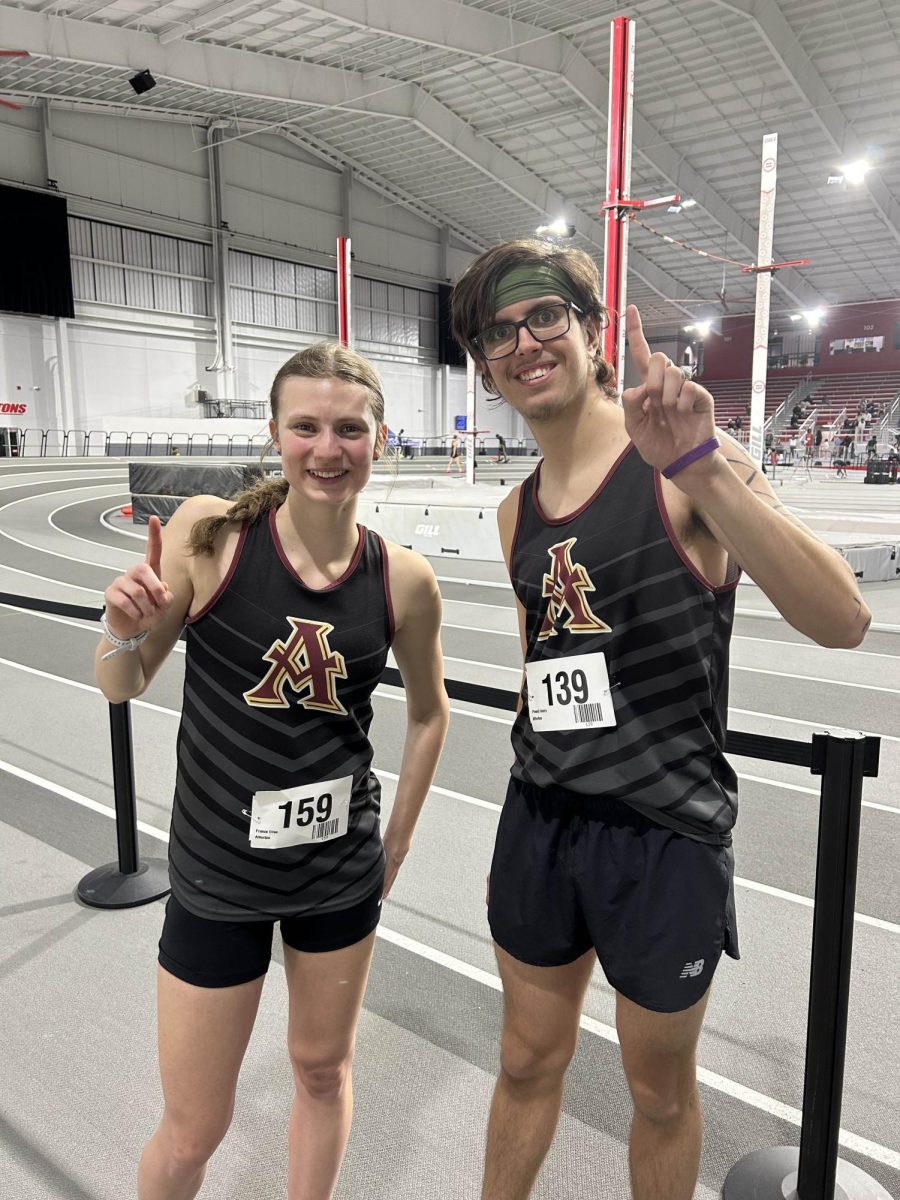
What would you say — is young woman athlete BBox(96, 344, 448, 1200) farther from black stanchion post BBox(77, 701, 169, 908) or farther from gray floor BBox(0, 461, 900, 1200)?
black stanchion post BBox(77, 701, 169, 908)

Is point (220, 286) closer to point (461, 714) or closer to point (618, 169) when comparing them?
point (618, 169)

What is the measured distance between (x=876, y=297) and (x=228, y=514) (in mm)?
46709

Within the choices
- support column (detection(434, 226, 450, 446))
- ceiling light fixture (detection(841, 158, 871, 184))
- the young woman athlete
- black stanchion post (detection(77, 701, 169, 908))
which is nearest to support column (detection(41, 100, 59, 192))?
support column (detection(434, 226, 450, 446))

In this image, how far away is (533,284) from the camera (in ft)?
5.13

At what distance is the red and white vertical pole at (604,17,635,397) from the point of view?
26.5 ft

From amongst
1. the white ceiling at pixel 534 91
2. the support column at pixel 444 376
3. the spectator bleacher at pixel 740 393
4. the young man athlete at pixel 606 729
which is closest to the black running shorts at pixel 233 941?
the young man athlete at pixel 606 729

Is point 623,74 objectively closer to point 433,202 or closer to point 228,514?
point 228,514

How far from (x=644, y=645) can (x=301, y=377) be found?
0.84m

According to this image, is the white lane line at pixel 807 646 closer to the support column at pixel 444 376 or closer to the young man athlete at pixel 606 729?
the young man athlete at pixel 606 729

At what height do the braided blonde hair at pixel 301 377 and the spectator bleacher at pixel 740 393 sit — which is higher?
the spectator bleacher at pixel 740 393

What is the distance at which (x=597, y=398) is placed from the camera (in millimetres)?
1658

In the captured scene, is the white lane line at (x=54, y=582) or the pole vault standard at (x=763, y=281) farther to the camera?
the pole vault standard at (x=763, y=281)

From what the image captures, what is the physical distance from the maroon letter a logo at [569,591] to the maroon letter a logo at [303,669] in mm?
437

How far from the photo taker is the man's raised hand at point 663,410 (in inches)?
47.7
